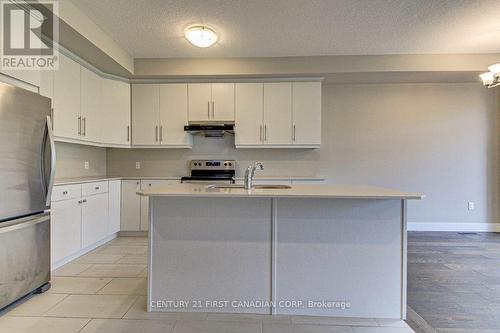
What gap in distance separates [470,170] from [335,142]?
2189mm

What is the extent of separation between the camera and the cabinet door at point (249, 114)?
14.1 feet

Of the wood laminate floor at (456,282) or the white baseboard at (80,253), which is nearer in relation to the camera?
the wood laminate floor at (456,282)

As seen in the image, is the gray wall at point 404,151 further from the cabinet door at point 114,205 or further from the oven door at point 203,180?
the cabinet door at point 114,205

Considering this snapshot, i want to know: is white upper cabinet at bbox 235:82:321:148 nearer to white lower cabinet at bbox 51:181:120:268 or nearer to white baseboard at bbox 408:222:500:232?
white lower cabinet at bbox 51:181:120:268

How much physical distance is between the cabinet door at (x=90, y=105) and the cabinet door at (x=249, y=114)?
1.90 m

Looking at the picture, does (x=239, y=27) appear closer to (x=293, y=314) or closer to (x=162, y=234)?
(x=162, y=234)

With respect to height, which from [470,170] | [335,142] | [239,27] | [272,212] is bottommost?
[272,212]

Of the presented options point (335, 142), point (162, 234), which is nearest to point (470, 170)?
point (335, 142)

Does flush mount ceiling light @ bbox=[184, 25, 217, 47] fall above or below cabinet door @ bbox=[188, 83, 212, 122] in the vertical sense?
above

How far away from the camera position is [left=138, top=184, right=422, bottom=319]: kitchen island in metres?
2.06

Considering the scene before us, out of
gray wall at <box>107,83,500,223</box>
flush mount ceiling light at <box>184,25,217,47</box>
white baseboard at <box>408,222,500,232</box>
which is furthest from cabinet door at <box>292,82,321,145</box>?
white baseboard at <box>408,222,500,232</box>

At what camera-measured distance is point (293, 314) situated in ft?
6.87

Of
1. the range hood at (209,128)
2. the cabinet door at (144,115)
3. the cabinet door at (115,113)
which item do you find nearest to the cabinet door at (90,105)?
the cabinet door at (115,113)

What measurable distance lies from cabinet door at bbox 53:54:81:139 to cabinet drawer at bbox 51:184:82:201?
607 millimetres
